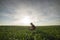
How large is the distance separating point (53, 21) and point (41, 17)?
21 cm

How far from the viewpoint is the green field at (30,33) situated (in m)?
2.43

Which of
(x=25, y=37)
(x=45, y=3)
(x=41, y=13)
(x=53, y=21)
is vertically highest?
(x=45, y=3)

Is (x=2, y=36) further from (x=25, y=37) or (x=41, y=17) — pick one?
(x=41, y=17)

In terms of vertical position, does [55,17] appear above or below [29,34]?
above

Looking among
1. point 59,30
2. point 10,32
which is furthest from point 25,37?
point 59,30

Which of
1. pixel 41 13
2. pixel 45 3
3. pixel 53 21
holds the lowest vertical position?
pixel 53 21

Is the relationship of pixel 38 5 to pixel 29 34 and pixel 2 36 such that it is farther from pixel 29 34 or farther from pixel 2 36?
pixel 2 36

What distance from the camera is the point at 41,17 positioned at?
2480 mm

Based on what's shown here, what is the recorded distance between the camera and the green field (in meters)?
2.43

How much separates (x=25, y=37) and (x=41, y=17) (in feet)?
1.42

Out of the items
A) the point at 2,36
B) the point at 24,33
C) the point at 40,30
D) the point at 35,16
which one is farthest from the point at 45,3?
the point at 2,36

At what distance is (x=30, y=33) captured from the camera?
2.44 m

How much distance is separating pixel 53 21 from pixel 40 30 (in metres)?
0.27

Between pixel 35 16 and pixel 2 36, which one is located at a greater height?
pixel 35 16
